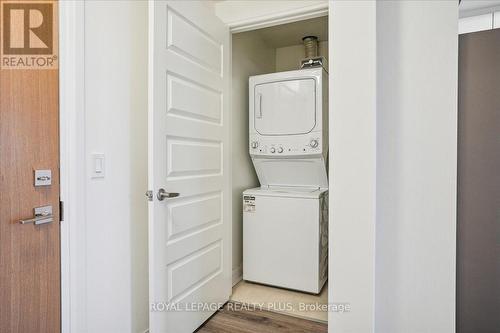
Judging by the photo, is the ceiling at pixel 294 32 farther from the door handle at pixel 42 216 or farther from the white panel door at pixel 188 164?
the door handle at pixel 42 216

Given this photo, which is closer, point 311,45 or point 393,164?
point 393,164

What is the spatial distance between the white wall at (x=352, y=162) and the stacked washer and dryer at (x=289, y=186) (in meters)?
0.82

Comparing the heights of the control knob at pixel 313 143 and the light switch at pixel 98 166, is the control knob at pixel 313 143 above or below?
above

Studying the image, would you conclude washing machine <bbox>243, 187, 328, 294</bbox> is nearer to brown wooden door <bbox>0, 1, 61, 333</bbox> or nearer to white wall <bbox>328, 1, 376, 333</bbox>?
white wall <bbox>328, 1, 376, 333</bbox>

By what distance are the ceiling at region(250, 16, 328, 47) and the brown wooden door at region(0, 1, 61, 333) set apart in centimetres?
214

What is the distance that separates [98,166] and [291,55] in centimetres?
271

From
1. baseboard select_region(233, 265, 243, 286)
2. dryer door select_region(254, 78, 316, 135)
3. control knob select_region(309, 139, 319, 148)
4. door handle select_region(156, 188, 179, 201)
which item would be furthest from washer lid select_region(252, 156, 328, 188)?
door handle select_region(156, 188, 179, 201)

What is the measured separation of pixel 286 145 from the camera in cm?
243

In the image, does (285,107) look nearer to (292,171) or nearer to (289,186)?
(292,171)

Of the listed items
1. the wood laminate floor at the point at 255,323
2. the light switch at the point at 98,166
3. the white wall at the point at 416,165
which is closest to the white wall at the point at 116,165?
the light switch at the point at 98,166

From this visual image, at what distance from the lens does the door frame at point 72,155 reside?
122 centimetres

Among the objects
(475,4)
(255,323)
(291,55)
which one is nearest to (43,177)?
(255,323)

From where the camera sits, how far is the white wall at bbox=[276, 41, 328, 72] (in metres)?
3.27

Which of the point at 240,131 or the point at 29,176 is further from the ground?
the point at 240,131
